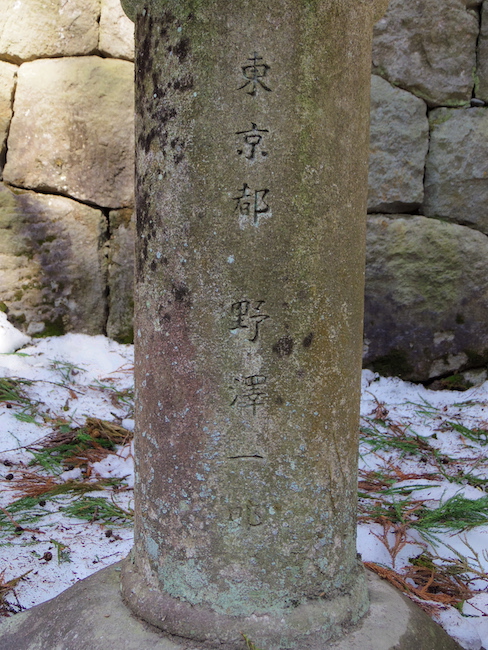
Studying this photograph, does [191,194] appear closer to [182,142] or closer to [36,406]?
[182,142]

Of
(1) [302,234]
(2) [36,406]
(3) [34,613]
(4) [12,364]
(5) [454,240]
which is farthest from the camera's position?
(5) [454,240]

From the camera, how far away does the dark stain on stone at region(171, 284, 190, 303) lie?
4.04 feet

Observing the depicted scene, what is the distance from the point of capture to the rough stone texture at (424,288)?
11.0 ft

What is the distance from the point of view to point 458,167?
133 inches

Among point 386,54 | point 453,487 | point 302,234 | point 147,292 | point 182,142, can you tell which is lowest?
point 453,487

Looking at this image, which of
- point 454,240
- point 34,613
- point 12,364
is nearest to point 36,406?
point 12,364

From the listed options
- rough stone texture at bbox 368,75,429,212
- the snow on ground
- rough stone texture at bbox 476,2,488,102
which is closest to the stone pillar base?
the snow on ground

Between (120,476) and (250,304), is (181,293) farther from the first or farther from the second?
(120,476)

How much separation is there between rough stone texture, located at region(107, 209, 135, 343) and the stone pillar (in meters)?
2.29

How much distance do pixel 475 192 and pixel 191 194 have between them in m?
2.64

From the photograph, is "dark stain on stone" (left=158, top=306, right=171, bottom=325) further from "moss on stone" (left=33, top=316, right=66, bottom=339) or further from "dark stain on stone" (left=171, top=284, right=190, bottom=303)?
"moss on stone" (left=33, top=316, right=66, bottom=339)

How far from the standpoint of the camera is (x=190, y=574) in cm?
125

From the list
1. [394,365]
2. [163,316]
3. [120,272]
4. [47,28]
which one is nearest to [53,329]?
[120,272]

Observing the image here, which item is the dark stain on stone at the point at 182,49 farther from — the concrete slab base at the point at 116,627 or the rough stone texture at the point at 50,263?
the rough stone texture at the point at 50,263
